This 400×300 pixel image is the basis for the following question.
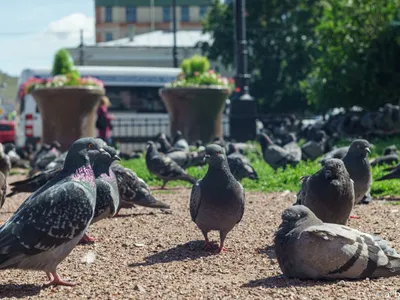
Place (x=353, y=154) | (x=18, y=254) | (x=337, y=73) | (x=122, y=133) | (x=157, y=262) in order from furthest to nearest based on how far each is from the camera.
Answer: (x=122, y=133), (x=337, y=73), (x=353, y=154), (x=157, y=262), (x=18, y=254)

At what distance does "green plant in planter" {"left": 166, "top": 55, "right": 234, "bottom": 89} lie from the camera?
17.8 meters

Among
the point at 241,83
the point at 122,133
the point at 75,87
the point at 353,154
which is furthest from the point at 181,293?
the point at 122,133

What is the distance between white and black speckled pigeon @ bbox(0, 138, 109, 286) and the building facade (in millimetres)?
72774

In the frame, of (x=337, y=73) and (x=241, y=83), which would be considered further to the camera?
(x=337, y=73)

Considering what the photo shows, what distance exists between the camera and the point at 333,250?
4918 mm

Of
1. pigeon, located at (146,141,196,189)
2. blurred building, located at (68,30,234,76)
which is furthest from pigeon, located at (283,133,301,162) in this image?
blurred building, located at (68,30,234,76)

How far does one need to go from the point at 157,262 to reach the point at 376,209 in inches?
131

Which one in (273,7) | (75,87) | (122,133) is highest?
(273,7)

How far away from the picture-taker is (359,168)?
7785 mm

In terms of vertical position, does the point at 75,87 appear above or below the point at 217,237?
above

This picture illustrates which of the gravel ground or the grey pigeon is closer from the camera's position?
the gravel ground

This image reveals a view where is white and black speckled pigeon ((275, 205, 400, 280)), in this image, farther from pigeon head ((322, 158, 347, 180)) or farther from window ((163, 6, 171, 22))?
window ((163, 6, 171, 22))

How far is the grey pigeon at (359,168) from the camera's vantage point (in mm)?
7680

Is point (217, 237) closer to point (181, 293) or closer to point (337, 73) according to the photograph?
point (181, 293)
